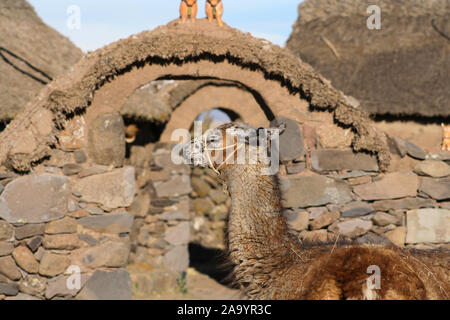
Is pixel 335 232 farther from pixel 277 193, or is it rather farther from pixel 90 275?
pixel 90 275

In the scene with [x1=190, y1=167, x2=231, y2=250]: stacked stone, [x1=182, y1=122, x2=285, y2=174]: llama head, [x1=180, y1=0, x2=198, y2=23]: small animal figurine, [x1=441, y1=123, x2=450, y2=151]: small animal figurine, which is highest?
[x1=180, y1=0, x2=198, y2=23]: small animal figurine

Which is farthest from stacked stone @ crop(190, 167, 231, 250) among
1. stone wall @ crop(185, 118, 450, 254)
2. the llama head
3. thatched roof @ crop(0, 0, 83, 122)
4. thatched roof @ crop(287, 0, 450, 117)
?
the llama head

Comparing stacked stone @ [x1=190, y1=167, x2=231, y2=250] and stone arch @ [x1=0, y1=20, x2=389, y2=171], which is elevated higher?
stone arch @ [x1=0, y1=20, x2=389, y2=171]

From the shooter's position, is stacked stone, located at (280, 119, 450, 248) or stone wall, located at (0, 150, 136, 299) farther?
stacked stone, located at (280, 119, 450, 248)

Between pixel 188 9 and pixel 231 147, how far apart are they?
2.02 metres

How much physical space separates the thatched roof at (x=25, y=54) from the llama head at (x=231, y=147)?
2348 mm

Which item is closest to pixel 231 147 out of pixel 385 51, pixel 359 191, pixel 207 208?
pixel 359 191

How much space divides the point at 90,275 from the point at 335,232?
255 centimetres

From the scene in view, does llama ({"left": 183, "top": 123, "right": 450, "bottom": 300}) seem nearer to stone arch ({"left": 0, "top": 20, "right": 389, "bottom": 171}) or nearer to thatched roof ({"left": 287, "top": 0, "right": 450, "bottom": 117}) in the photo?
stone arch ({"left": 0, "top": 20, "right": 389, "bottom": 171})

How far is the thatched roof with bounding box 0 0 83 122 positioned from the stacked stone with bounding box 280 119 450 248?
3047mm

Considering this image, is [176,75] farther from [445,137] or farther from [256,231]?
[445,137]

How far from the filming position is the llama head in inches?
117

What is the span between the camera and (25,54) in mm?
5121
